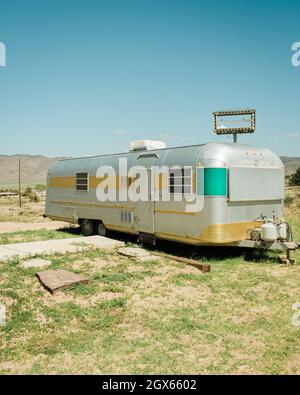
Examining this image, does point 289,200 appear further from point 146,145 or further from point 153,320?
point 153,320

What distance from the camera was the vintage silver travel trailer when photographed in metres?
9.83

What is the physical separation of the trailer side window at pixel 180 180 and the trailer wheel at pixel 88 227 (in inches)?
191

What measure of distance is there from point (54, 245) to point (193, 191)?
15.3ft

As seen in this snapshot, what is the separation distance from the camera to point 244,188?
1018 cm

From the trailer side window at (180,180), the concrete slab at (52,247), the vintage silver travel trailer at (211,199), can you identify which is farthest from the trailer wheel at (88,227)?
the trailer side window at (180,180)

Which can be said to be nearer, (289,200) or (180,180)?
(180,180)

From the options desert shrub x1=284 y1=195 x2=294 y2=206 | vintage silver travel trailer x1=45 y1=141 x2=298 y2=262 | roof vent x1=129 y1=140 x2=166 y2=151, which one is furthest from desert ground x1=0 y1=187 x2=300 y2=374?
desert shrub x1=284 y1=195 x2=294 y2=206

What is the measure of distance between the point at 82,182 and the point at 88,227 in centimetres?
173

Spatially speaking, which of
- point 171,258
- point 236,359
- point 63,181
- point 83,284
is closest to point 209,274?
point 171,258

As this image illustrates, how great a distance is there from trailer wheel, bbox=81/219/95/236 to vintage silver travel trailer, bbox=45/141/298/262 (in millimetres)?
1936

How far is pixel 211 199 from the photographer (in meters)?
9.76

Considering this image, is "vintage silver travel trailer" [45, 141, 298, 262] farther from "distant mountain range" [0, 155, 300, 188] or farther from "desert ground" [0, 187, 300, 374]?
"distant mountain range" [0, 155, 300, 188]

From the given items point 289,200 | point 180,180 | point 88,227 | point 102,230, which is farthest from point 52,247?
point 289,200

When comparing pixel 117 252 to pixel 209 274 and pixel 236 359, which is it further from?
pixel 236 359
